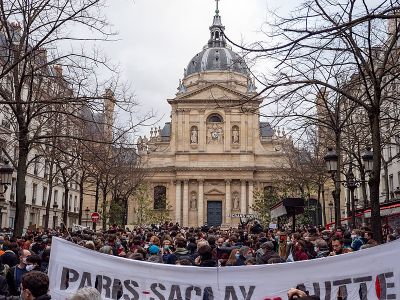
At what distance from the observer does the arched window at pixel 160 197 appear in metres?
69.7

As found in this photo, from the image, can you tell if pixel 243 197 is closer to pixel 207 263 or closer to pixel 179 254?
pixel 179 254

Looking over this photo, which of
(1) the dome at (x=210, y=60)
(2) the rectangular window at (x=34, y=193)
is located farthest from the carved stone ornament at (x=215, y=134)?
(2) the rectangular window at (x=34, y=193)

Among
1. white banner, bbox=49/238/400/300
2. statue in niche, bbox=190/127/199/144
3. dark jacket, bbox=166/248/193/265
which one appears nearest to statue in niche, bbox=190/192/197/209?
statue in niche, bbox=190/127/199/144

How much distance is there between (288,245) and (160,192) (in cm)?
A: 5932

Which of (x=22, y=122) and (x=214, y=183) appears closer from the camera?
(x=22, y=122)

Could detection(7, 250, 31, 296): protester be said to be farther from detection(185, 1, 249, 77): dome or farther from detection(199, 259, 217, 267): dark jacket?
detection(185, 1, 249, 77): dome

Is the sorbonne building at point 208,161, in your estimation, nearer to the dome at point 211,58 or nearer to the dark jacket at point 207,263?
the dome at point 211,58

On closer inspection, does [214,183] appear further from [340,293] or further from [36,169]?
[340,293]

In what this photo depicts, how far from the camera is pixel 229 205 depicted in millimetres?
70812

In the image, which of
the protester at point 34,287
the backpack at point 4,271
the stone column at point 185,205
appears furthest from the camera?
the stone column at point 185,205

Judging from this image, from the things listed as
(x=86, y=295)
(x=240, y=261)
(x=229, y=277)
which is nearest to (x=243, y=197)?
(x=240, y=261)

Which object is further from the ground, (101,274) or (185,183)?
(185,183)

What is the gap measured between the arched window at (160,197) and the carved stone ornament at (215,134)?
921cm

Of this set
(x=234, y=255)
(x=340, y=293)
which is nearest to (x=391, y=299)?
(x=340, y=293)
